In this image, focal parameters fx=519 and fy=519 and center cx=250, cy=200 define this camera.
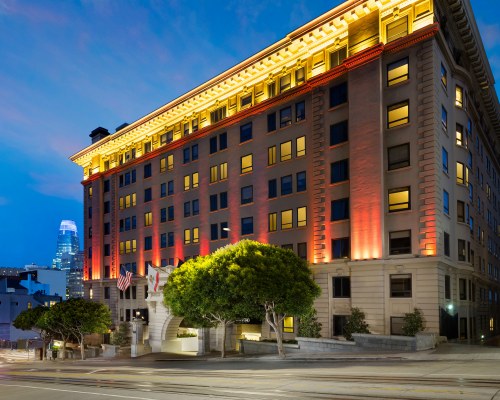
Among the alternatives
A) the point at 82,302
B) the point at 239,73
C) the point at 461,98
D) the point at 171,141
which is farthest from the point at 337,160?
the point at 82,302

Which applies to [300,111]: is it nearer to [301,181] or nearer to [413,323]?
[301,181]

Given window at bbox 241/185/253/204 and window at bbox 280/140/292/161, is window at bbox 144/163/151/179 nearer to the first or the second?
window at bbox 241/185/253/204

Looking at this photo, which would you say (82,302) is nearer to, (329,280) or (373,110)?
(329,280)

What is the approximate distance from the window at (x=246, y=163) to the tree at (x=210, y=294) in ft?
53.1

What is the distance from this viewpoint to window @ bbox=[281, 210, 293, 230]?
50.3m

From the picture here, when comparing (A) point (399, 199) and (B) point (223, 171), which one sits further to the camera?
(B) point (223, 171)

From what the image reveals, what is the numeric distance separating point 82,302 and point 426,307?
4015 cm

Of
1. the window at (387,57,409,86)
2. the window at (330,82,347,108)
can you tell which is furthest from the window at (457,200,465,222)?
the window at (330,82,347,108)

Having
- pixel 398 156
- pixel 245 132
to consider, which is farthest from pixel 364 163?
Result: pixel 245 132

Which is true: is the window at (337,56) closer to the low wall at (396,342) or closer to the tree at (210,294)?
the tree at (210,294)

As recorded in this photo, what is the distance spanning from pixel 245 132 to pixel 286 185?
8.98m

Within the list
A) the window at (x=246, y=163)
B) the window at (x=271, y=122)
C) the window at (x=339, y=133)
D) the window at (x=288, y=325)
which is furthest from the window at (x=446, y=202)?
the window at (x=246, y=163)

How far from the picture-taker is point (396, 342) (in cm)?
3506

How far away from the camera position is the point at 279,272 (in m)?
37.7
